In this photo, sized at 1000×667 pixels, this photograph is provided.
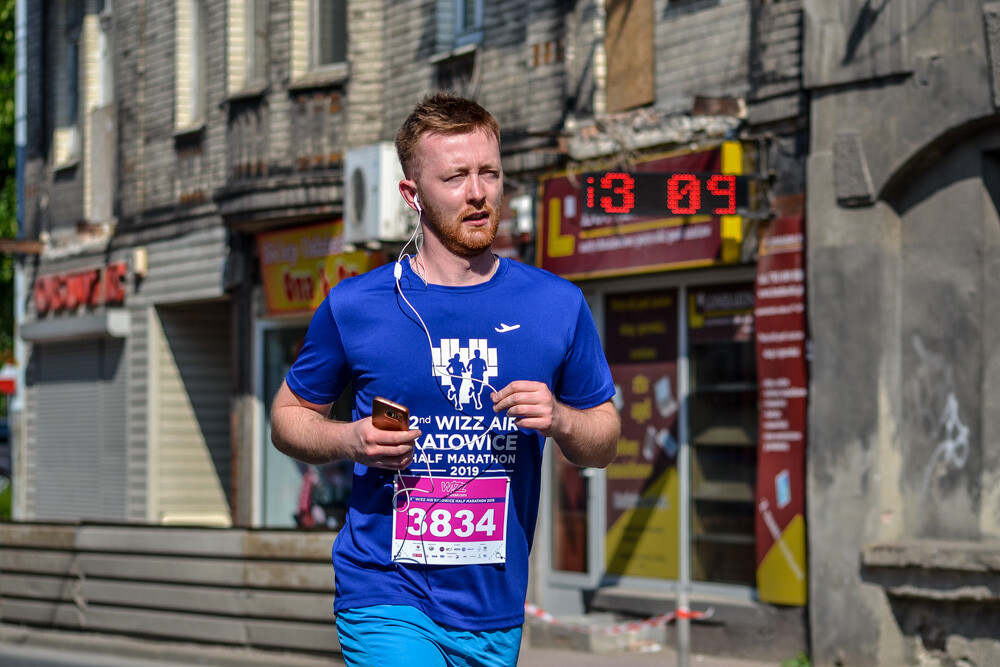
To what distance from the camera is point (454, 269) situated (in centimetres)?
422

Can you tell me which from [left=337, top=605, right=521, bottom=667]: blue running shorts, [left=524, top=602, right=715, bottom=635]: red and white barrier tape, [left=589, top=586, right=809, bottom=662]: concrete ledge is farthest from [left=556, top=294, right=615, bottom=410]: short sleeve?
[left=524, top=602, right=715, bottom=635]: red and white barrier tape

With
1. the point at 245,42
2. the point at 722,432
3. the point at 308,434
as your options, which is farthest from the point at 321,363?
the point at 245,42

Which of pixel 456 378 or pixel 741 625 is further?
pixel 741 625

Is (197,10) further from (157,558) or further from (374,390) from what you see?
(374,390)

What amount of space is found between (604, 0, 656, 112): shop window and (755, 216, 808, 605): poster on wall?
2137 mm

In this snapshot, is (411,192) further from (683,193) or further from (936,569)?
(936,569)

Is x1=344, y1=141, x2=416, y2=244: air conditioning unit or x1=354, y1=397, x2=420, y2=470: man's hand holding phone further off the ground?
x1=344, y1=141, x2=416, y2=244: air conditioning unit

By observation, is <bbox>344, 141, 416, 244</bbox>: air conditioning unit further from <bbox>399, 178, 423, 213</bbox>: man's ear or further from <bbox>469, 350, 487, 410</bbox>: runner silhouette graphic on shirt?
<bbox>469, 350, 487, 410</bbox>: runner silhouette graphic on shirt

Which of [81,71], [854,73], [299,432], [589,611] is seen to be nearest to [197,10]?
[81,71]

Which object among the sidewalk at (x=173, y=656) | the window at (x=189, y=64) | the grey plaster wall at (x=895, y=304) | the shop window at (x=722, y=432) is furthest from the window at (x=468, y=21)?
the sidewalk at (x=173, y=656)

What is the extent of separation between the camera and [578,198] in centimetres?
1381

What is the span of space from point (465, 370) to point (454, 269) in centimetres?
27

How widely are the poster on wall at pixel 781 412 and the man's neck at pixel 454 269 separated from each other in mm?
7608

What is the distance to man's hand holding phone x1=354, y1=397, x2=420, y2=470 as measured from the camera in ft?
12.6
